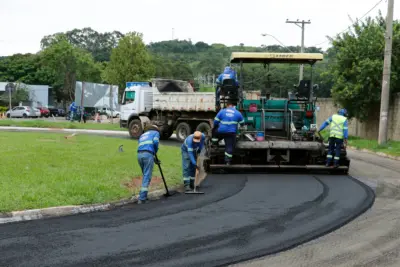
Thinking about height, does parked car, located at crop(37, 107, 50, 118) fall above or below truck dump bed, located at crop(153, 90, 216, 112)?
below

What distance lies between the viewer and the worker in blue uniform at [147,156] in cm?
915

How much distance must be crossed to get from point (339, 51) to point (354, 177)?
14.9 m

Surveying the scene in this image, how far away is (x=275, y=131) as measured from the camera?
1384 centimetres

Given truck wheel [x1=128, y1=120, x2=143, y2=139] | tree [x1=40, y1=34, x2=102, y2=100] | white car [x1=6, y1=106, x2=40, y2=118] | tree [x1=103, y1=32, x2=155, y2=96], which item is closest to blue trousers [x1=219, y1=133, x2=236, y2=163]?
truck wheel [x1=128, y1=120, x2=143, y2=139]

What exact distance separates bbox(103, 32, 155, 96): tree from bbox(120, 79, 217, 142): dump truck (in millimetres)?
17641

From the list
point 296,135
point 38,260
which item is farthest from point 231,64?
point 38,260

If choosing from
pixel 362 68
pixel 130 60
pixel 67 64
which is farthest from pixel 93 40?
pixel 362 68

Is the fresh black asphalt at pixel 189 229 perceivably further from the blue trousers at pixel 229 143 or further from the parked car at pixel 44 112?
the parked car at pixel 44 112

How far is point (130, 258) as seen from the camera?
5664 millimetres

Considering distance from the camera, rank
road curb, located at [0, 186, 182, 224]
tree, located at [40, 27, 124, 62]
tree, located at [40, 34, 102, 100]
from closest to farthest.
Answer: road curb, located at [0, 186, 182, 224]
tree, located at [40, 34, 102, 100]
tree, located at [40, 27, 124, 62]

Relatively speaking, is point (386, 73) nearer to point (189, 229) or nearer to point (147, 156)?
point (147, 156)

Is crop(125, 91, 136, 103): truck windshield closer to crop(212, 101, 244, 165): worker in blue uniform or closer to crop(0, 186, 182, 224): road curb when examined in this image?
crop(212, 101, 244, 165): worker in blue uniform

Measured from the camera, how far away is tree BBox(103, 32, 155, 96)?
4312 cm

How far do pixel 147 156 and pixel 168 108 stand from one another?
14451mm
